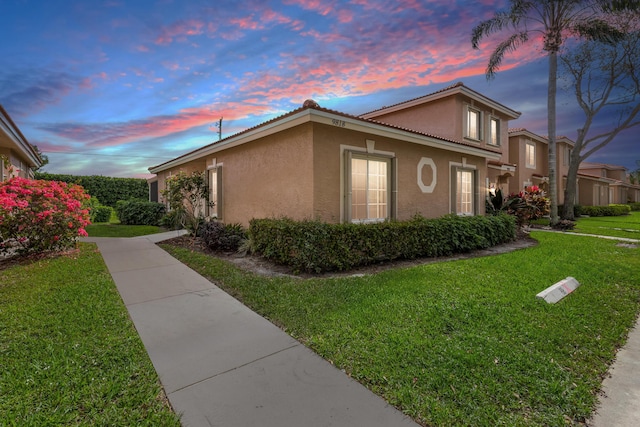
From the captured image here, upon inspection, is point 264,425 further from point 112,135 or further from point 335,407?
point 112,135

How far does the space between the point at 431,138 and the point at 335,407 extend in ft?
26.4

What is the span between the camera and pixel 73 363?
271 cm

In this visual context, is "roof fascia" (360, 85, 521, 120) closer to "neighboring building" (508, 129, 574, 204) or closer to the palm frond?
"neighboring building" (508, 129, 574, 204)

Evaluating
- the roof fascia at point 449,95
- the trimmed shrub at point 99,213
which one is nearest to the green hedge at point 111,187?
the trimmed shrub at point 99,213

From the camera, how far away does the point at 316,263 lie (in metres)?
5.92

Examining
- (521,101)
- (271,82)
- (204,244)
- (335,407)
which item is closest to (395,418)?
(335,407)

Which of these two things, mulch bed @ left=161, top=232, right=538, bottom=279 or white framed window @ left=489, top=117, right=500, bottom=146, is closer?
mulch bed @ left=161, top=232, right=538, bottom=279

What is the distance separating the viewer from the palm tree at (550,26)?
14.6 m

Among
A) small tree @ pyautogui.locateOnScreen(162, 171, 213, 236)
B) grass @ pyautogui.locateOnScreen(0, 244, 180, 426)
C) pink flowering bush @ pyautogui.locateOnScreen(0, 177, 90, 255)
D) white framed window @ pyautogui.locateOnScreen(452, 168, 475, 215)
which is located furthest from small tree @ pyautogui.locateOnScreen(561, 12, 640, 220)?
pink flowering bush @ pyautogui.locateOnScreen(0, 177, 90, 255)

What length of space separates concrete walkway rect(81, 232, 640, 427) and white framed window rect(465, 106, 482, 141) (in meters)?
12.2

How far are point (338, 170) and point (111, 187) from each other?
2158 cm

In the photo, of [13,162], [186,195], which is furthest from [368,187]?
[13,162]

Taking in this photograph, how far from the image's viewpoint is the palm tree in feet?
47.8

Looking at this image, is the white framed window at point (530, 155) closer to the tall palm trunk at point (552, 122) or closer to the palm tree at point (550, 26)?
the tall palm trunk at point (552, 122)
